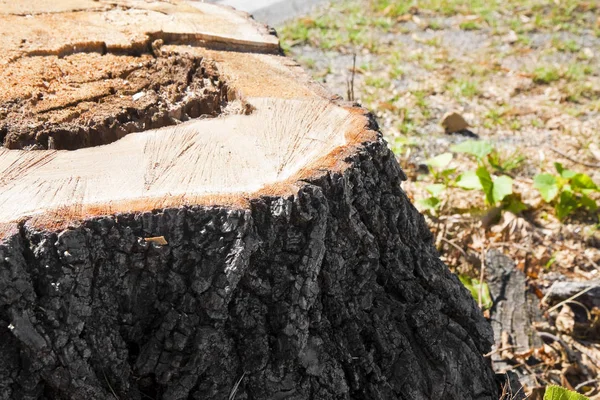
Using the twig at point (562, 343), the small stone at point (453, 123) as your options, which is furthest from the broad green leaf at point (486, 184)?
the small stone at point (453, 123)

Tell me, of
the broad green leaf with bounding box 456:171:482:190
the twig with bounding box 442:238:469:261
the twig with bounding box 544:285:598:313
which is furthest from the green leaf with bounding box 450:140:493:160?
the twig with bounding box 544:285:598:313

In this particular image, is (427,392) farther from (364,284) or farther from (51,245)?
(51,245)

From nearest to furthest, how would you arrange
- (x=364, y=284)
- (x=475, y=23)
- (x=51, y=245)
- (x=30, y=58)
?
(x=51, y=245), (x=364, y=284), (x=30, y=58), (x=475, y=23)

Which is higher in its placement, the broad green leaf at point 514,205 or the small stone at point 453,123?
the small stone at point 453,123

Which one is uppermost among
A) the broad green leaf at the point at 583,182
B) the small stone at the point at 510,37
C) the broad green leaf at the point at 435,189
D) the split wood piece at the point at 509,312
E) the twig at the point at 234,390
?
the twig at the point at 234,390

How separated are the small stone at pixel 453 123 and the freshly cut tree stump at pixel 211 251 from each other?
2199 millimetres

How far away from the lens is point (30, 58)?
7.57ft

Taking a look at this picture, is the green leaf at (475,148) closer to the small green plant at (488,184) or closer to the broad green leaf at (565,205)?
the small green plant at (488,184)

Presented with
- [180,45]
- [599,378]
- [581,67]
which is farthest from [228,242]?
[581,67]

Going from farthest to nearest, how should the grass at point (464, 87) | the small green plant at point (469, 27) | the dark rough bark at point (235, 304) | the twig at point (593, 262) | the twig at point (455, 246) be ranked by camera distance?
the small green plant at point (469, 27) → the grass at point (464, 87) → the twig at point (593, 262) → the twig at point (455, 246) → the dark rough bark at point (235, 304)

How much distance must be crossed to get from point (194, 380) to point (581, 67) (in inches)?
176

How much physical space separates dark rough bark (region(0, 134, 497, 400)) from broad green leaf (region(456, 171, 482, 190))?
4.78ft

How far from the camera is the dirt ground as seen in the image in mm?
3168

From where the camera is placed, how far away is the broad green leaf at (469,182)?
10.9 ft
